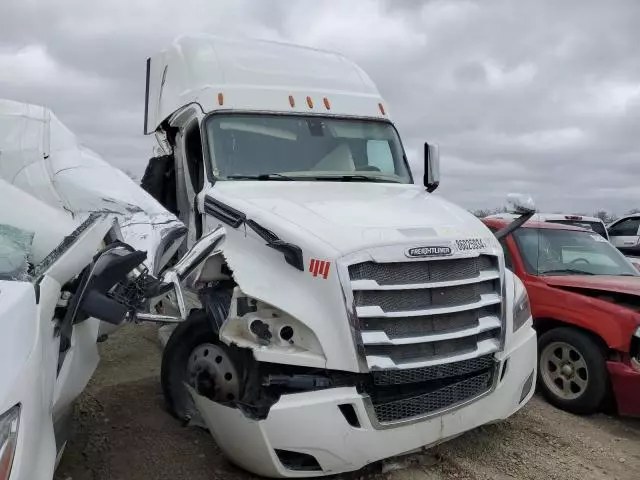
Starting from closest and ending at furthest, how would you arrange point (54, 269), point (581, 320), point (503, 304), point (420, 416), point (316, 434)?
1. point (54, 269)
2. point (316, 434)
3. point (420, 416)
4. point (503, 304)
5. point (581, 320)

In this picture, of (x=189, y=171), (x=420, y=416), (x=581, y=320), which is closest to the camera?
(x=420, y=416)

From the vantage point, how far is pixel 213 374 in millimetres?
4125

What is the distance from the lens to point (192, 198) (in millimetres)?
6160

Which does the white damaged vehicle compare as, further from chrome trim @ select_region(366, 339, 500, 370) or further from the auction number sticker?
the auction number sticker

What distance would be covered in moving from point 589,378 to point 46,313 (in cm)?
468

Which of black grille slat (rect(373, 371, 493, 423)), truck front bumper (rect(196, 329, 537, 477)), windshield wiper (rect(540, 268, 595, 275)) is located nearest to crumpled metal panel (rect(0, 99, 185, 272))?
truck front bumper (rect(196, 329, 537, 477))

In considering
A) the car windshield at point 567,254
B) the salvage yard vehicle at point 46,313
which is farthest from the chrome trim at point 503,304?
the salvage yard vehicle at point 46,313

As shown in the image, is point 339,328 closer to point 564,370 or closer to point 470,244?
point 470,244

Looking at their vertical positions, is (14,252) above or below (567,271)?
above

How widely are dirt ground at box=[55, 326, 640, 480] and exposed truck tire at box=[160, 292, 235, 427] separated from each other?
0.94ft

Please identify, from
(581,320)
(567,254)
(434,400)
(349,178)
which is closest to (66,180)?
(349,178)

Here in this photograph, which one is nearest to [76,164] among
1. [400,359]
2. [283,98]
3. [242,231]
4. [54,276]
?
[242,231]

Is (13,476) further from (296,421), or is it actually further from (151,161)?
(151,161)

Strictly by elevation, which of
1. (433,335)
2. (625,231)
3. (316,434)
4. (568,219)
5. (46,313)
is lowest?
(316,434)
